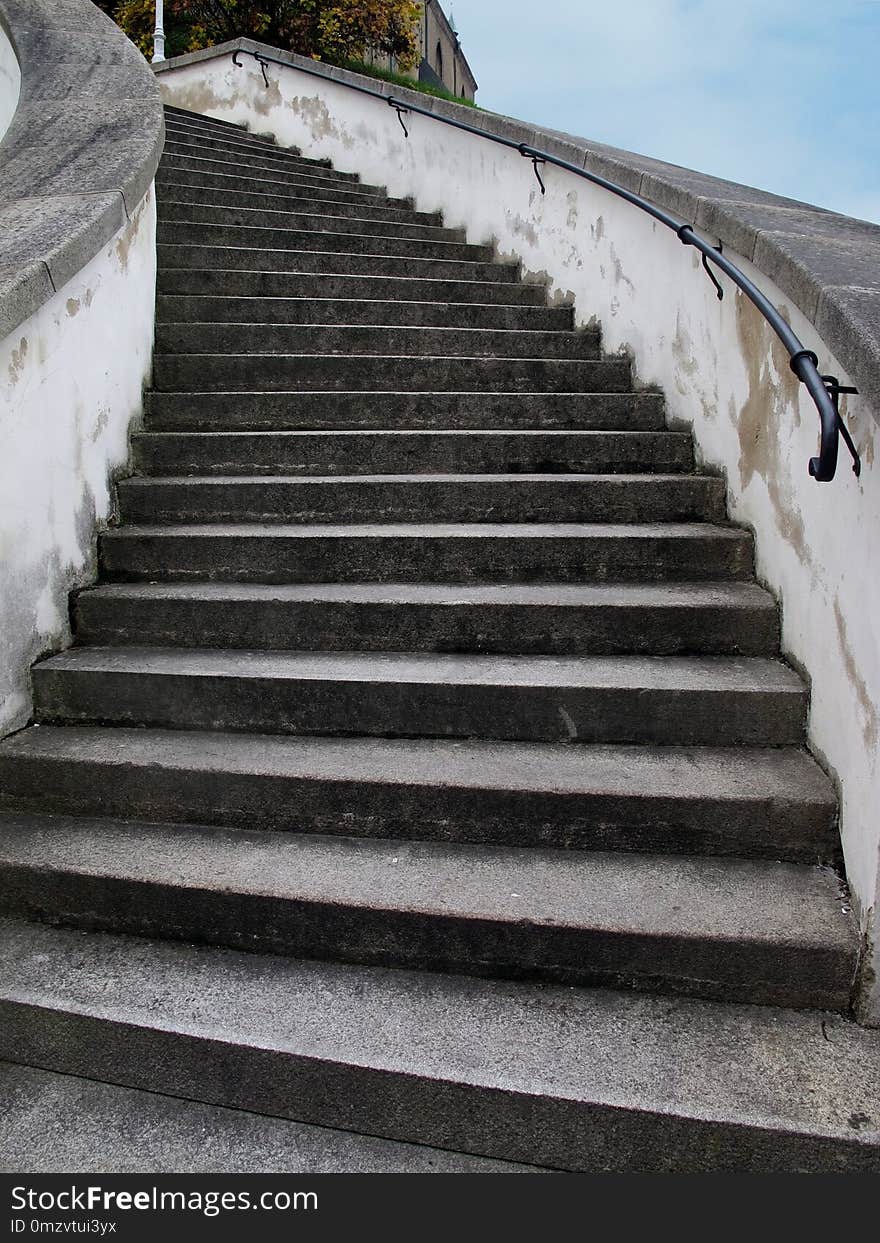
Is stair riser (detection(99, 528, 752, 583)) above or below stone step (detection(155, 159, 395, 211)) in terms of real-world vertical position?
below

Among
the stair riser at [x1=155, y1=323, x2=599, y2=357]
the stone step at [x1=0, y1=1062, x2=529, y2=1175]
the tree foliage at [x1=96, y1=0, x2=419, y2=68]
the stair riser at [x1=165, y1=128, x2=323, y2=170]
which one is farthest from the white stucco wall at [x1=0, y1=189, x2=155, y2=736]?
the tree foliage at [x1=96, y1=0, x2=419, y2=68]

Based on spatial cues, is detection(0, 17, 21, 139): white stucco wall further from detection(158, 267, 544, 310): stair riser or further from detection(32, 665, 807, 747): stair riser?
detection(32, 665, 807, 747): stair riser

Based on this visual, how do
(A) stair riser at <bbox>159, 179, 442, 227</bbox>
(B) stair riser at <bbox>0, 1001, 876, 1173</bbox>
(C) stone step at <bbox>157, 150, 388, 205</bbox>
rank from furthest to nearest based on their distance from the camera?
(C) stone step at <bbox>157, 150, 388, 205</bbox>, (A) stair riser at <bbox>159, 179, 442, 227</bbox>, (B) stair riser at <bbox>0, 1001, 876, 1173</bbox>

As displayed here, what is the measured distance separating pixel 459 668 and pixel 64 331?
70.4 inches

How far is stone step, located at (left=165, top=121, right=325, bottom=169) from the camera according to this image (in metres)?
6.86

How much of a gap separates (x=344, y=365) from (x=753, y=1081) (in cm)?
338

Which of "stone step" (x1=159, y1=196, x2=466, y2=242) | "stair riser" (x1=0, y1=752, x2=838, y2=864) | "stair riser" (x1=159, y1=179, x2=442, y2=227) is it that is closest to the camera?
"stair riser" (x1=0, y1=752, x2=838, y2=864)

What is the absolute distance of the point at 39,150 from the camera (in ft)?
11.6

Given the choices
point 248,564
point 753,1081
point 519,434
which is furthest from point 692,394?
point 753,1081

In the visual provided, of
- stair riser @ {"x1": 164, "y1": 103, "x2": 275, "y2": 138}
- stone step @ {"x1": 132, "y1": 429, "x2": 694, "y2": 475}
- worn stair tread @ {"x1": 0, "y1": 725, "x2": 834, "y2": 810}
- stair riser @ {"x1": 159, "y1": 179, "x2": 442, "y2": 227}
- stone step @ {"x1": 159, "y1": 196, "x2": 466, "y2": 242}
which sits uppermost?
stair riser @ {"x1": 164, "y1": 103, "x2": 275, "y2": 138}

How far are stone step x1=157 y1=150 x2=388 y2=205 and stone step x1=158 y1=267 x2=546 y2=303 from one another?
1.66 metres

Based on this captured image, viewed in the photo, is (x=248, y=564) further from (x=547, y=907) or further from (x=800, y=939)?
(x=800, y=939)

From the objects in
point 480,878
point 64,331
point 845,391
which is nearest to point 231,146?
point 64,331

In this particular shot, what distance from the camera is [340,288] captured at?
4891 mm
